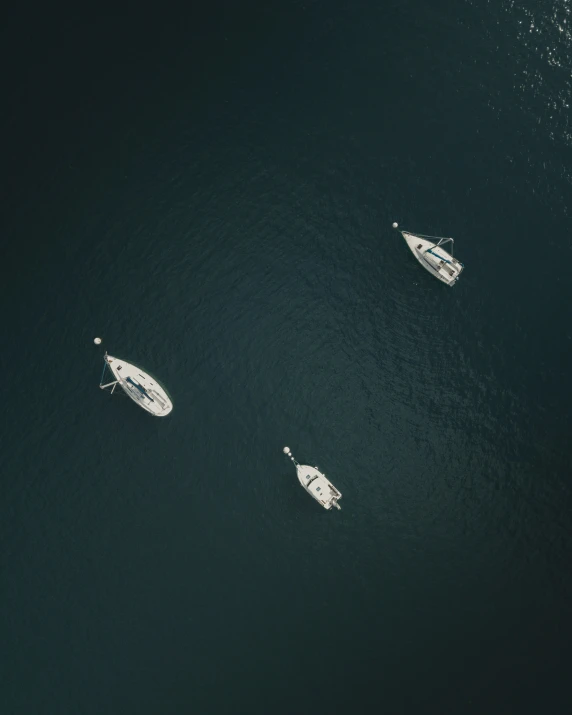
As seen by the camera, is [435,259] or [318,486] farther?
[435,259]

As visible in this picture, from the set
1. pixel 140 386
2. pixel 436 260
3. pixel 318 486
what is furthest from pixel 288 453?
pixel 436 260

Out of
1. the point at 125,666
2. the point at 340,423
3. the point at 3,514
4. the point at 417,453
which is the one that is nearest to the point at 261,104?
the point at 340,423

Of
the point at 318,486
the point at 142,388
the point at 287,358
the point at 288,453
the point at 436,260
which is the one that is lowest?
the point at 142,388

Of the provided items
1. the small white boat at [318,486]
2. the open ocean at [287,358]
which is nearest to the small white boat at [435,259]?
the open ocean at [287,358]

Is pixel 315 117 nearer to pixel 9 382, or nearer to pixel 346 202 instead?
pixel 346 202

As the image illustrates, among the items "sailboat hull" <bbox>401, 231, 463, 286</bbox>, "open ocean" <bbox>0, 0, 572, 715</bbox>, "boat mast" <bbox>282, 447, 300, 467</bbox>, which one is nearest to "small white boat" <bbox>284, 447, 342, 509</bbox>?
"boat mast" <bbox>282, 447, 300, 467</bbox>

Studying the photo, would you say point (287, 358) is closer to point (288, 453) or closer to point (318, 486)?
point (288, 453)
